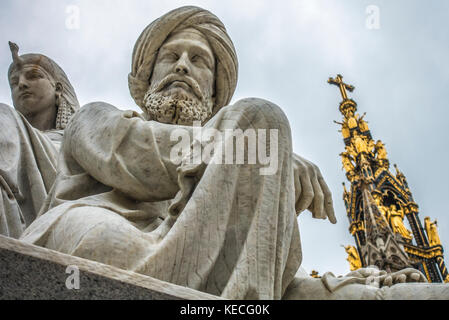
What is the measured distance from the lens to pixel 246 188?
292 centimetres

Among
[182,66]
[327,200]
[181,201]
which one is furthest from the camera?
[182,66]

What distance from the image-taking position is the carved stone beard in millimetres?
4078

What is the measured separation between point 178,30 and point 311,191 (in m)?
1.81

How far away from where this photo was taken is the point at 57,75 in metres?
5.26

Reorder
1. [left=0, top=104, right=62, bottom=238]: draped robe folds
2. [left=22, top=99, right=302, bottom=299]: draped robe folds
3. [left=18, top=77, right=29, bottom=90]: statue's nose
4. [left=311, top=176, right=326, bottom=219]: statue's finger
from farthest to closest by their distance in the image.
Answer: [left=18, top=77, right=29, bottom=90]: statue's nose < [left=0, top=104, right=62, bottom=238]: draped robe folds < [left=311, top=176, right=326, bottom=219]: statue's finger < [left=22, top=99, right=302, bottom=299]: draped robe folds

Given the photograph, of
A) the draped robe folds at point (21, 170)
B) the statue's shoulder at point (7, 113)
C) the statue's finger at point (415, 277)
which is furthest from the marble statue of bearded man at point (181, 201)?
the statue's shoulder at point (7, 113)

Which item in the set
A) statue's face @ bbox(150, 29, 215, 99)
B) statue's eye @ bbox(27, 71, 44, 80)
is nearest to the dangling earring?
statue's eye @ bbox(27, 71, 44, 80)

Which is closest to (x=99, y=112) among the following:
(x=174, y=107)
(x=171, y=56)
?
(x=174, y=107)

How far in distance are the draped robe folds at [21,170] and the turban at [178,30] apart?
32.7 inches

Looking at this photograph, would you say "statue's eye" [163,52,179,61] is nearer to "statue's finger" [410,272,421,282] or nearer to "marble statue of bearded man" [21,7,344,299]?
"marble statue of bearded man" [21,7,344,299]

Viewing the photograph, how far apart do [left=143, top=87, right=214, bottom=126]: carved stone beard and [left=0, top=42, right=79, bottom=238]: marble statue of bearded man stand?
0.90m
